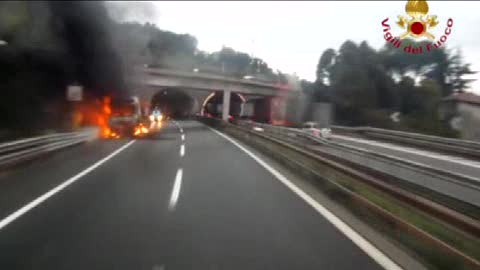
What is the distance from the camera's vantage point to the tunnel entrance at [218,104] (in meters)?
84.0

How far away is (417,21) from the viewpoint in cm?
887

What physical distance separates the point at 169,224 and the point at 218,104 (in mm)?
78030

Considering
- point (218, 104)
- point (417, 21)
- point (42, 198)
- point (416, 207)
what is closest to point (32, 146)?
point (42, 198)

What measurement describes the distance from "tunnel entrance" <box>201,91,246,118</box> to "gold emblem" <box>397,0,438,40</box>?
7191cm

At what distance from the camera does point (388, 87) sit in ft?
45.1

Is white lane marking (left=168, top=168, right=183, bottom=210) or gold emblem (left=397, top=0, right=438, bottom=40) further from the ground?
gold emblem (left=397, top=0, right=438, bottom=40)

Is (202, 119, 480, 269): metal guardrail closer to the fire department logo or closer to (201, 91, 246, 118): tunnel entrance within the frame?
the fire department logo

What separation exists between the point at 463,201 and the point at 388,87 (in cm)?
692

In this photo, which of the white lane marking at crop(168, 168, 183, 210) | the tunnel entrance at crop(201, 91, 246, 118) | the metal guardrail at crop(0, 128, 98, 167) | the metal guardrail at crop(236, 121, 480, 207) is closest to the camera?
the metal guardrail at crop(236, 121, 480, 207)

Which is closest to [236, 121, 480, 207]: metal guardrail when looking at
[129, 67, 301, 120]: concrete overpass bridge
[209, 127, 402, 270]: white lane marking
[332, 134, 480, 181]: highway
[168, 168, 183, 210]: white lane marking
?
[332, 134, 480, 181]: highway

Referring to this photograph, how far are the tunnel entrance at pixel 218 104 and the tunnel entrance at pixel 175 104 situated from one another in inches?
163

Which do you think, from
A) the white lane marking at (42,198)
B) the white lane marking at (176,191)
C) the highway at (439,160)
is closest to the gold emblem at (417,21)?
the highway at (439,160)

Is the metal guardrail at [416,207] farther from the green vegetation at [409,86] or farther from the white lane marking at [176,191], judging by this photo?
the white lane marking at [176,191]

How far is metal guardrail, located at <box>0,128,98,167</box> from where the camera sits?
1778 cm
